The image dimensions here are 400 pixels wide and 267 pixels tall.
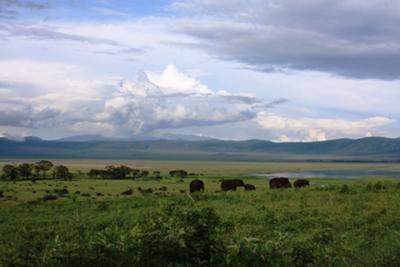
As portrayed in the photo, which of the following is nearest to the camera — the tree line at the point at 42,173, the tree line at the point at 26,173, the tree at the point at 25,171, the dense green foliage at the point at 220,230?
the dense green foliage at the point at 220,230

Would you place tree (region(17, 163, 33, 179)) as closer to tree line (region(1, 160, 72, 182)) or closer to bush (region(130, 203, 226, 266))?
tree line (region(1, 160, 72, 182))

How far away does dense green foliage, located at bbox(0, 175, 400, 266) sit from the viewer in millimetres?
8156

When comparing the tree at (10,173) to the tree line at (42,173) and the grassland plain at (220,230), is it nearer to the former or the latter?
the tree line at (42,173)

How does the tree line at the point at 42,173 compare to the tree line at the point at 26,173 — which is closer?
the tree line at the point at 26,173

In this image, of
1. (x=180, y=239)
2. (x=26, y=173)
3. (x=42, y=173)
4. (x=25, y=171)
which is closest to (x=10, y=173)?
(x=25, y=171)

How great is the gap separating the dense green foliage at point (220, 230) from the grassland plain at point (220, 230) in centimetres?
2

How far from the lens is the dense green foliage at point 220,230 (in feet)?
26.8

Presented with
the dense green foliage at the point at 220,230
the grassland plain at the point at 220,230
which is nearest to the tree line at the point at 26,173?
the dense green foliage at the point at 220,230

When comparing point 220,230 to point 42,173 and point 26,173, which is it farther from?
point 42,173

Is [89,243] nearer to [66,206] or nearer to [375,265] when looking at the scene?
[375,265]

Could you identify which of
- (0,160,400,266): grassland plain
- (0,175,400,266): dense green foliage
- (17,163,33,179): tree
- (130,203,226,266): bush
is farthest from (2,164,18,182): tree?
(130,203,226,266): bush

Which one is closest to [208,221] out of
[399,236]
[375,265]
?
[375,265]

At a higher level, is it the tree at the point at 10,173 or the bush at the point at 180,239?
the bush at the point at 180,239

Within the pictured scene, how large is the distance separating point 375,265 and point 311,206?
11.7 m
